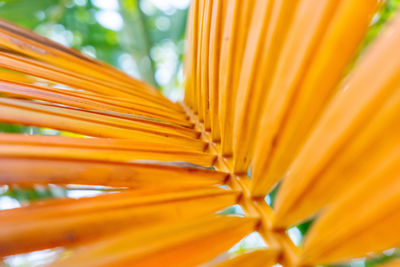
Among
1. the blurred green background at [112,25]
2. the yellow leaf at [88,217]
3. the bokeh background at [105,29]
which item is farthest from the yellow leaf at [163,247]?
the blurred green background at [112,25]

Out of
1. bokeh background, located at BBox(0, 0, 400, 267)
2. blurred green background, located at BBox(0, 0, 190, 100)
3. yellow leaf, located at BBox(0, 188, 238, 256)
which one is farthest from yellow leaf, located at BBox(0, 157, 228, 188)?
blurred green background, located at BBox(0, 0, 190, 100)

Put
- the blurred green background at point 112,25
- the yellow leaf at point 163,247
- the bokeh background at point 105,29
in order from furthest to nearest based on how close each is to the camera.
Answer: the blurred green background at point 112,25 → the bokeh background at point 105,29 → the yellow leaf at point 163,247

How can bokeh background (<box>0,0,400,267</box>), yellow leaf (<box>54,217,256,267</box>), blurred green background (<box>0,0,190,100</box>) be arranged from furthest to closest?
blurred green background (<box>0,0,190,100</box>), bokeh background (<box>0,0,400,267</box>), yellow leaf (<box>54,217,256,267</box>)

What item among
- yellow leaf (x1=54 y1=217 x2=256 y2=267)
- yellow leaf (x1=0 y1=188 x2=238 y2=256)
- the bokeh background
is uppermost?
the bokeh background

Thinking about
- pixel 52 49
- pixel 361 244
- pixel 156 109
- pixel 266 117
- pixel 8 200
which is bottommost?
pixel 361 244

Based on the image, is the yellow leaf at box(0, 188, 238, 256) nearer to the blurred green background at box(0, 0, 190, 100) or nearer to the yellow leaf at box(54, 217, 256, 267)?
the yellow leaf at box(54, 217, 256, 267)

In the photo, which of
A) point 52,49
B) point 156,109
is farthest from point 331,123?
point 52,49

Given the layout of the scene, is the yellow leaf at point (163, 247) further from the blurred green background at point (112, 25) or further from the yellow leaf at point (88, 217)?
the blurred green background at point (112, 25)

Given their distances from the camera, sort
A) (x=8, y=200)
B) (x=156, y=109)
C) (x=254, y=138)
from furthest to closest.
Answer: (x=8, y=200) < (x=156, y=109) < (x=254, y=138)

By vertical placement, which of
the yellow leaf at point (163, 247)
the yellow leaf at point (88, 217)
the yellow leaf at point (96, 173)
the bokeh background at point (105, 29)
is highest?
the bokeh background at point (105, 29)

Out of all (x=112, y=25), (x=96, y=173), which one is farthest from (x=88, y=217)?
(x=112, y=25)

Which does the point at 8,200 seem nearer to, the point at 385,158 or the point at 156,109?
the point at 156,109
